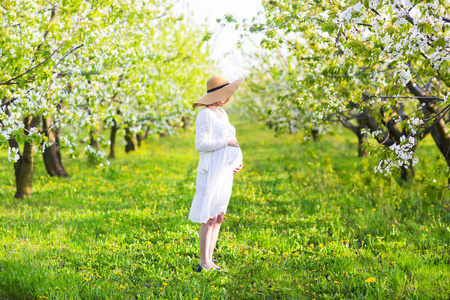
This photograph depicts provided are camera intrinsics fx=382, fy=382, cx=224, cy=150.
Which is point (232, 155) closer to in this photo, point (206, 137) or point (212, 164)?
point (212, 164)

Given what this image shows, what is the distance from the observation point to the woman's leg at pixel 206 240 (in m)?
4.87

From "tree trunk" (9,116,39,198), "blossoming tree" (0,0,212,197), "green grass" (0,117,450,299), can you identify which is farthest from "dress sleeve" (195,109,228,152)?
"tree trunk" (9,116,39,198)

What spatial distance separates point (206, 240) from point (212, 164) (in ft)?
3.23

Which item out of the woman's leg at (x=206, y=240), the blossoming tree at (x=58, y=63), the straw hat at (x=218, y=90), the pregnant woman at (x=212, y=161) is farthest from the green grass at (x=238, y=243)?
the straw hat at (x=218, y=90)

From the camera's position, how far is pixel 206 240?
4.87 meters

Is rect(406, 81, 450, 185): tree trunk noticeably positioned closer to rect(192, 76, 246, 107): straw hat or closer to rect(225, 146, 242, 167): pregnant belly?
rect(192, 76, 246, 107): straw hat

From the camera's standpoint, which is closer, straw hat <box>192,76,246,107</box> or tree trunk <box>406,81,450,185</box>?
straw hat <box>192,76,246,107</box>

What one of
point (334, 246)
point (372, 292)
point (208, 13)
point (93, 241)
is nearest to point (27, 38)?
point (93, 241)

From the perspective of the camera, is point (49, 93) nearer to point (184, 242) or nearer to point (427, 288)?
point (184, 242)

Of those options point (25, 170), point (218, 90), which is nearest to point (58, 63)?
point (218, 90)

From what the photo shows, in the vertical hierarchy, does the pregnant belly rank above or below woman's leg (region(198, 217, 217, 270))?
above

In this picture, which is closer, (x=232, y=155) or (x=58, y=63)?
(x=232, y=155)

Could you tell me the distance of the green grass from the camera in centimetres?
445

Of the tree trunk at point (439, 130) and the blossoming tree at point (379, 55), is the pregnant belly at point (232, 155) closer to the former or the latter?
the blossoming tree at point (379, 55)
